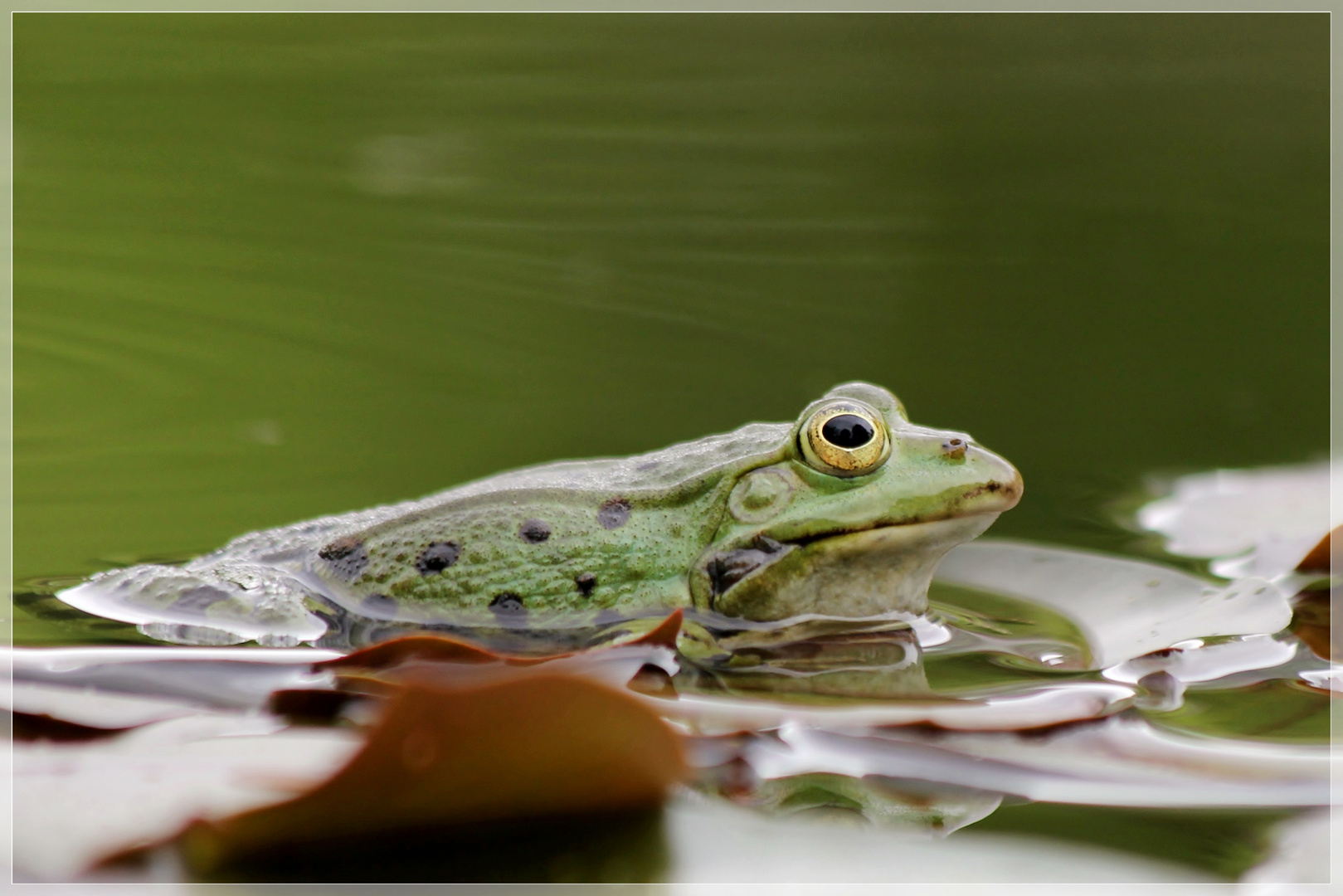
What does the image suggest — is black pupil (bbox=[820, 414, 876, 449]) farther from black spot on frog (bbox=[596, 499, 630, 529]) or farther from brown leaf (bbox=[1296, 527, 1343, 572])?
brown leaf (bbox=[1296, 527, 1343, 572])

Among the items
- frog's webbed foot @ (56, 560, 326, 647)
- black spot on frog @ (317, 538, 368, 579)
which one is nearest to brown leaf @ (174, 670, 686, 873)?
frog's webbed foot @ (56, 560, 326, 647)

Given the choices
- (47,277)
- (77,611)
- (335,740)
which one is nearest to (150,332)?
(47,277)

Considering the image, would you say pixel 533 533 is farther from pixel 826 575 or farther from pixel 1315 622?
pixel 1315 622

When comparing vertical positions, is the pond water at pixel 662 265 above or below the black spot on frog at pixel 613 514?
above

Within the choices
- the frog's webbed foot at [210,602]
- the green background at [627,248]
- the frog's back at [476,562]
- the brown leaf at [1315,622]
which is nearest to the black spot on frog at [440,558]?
the frog's back at [476,562]

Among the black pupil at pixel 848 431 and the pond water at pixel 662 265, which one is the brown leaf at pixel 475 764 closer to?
the pond water at pixel 662 265

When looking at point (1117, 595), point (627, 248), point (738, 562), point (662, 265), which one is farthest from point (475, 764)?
point (627, 248)
